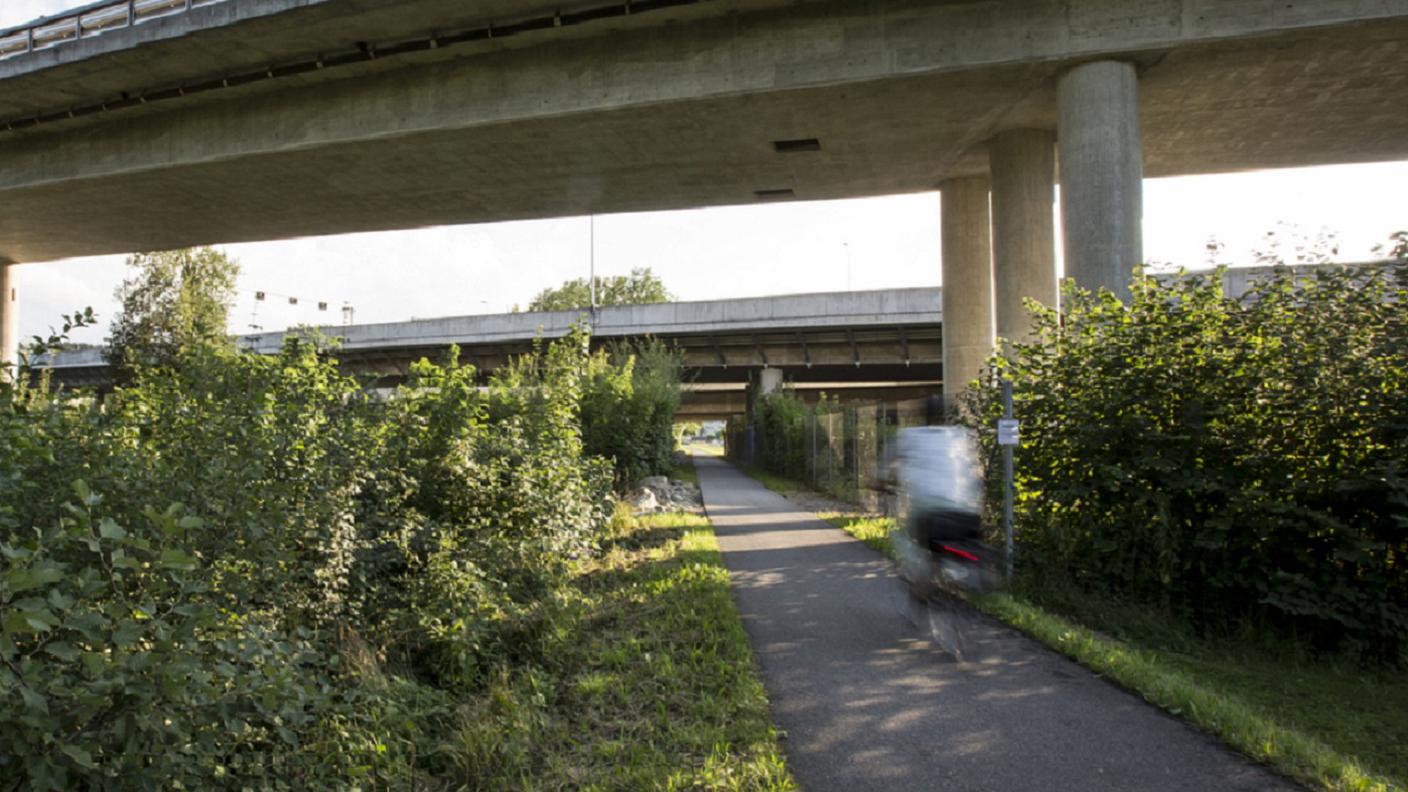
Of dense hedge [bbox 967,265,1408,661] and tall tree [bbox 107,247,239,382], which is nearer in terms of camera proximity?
dense hedge [bbox 967,265,1408,661]

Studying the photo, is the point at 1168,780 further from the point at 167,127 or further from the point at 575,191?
the point at 167,127

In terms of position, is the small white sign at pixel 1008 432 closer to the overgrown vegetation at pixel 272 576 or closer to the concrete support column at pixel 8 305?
the overgrown vegetation at pixel 272 576

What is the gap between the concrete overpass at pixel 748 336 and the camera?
109 ft

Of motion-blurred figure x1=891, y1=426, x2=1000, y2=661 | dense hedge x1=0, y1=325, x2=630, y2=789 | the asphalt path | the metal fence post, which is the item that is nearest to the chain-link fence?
motion-blurred figure x1=891, y1=426, x2=1000, y2=661

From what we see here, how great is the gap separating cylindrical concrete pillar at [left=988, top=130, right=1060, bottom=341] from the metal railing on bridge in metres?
15.8

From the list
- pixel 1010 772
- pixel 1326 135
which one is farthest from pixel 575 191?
pixel 1010 772

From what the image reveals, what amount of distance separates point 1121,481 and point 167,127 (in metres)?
19.7

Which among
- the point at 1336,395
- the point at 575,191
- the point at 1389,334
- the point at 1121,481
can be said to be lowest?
the point at 1121,481

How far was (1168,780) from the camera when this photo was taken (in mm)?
3996

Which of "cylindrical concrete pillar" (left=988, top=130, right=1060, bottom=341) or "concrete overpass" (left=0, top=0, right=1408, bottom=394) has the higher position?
"concrete overpass" (left=0, top=0, right=1408, bottom=394)

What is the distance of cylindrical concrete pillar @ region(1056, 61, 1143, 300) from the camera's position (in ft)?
41.2

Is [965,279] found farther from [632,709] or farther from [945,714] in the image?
[632,709]

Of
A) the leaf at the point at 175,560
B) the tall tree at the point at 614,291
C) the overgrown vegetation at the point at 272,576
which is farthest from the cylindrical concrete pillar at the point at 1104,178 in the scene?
the tall tree at the point at 614,291

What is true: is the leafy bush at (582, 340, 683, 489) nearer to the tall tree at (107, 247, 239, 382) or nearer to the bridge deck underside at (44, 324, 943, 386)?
the bridge deck underside at (44, 324, 943, 386)
